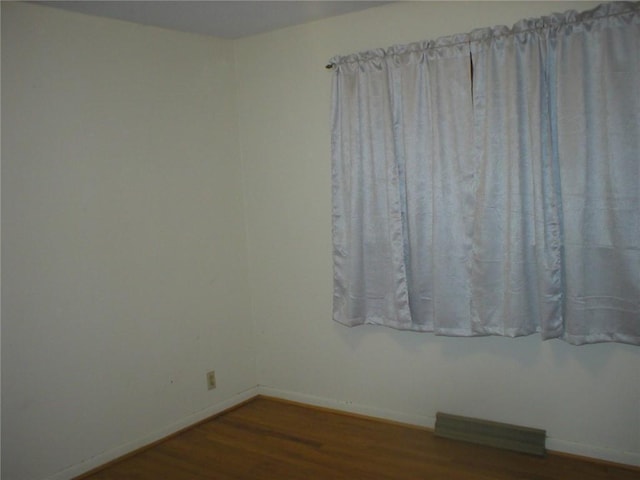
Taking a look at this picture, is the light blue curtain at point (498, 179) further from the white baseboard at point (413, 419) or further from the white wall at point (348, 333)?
the white baseboard at point (413, 419)

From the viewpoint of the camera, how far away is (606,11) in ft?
6.74

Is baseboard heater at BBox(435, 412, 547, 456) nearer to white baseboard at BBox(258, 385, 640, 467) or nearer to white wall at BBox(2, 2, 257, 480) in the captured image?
white baseboard at BBox(258, 385, 640, 467)

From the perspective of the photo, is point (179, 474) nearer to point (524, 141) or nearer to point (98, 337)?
point (98, 337)

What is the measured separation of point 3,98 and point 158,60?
907 millimetres

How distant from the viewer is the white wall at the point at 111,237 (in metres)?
2.26

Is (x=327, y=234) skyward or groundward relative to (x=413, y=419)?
skyward

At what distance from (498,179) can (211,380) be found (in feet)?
7.09

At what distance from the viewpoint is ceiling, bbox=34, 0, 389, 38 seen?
2.44m

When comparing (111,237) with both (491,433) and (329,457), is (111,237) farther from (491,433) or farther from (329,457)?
(491,433)

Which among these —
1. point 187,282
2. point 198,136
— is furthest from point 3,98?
point 187,282

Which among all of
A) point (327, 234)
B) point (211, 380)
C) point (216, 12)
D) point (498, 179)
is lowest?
point (211, 380)

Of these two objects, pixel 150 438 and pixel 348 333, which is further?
pixel 348 333

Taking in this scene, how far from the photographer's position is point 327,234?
302 cm

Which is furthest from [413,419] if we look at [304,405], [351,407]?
[304,405]
